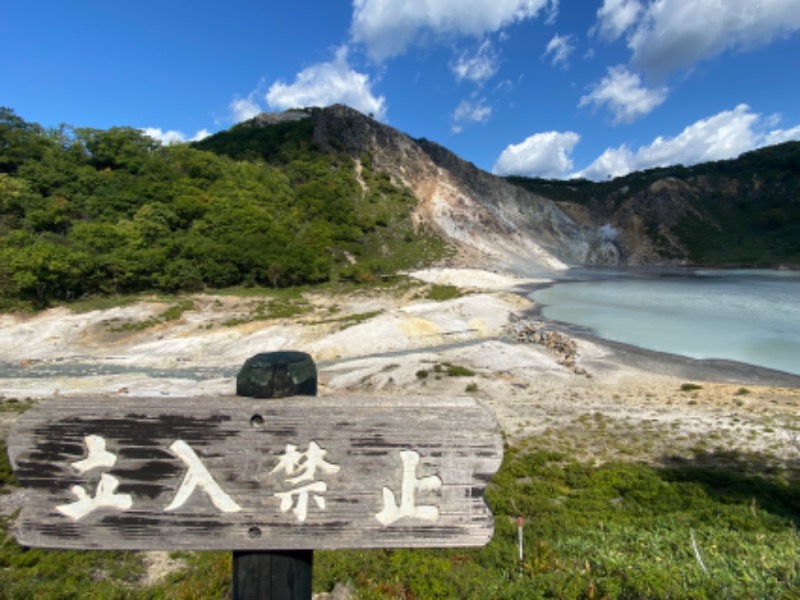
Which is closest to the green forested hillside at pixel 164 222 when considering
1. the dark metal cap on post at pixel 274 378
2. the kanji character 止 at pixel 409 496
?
the dark metal cap on post at pixel 274 378

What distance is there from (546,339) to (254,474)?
26.2 m

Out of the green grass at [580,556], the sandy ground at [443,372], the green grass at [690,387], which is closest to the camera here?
the green grass at [580,556]

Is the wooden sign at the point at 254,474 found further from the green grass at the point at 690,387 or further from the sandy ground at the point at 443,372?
the green grass at the point at 690,387

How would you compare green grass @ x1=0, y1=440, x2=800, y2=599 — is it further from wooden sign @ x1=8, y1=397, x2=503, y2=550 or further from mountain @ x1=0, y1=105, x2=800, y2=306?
mountain @ x1=0, y1=105, x2=800, y2=306

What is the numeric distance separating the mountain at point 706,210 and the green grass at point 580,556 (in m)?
87.7

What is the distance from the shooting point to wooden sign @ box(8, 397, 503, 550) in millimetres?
1784

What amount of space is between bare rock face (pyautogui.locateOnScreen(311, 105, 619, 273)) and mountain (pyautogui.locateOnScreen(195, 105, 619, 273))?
0.61ft

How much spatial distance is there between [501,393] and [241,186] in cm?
4664

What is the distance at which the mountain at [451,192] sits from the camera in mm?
71812

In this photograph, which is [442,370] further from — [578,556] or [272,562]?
[272,562]

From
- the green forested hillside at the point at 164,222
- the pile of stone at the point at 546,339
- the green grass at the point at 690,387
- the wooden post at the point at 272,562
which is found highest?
the green forested hillside at the point at 164,222

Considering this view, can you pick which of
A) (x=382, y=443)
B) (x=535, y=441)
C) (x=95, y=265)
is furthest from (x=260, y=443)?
(x=95, y=265)

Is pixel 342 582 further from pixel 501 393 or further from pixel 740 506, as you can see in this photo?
pixel 501 393

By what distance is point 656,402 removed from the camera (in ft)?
55.2
